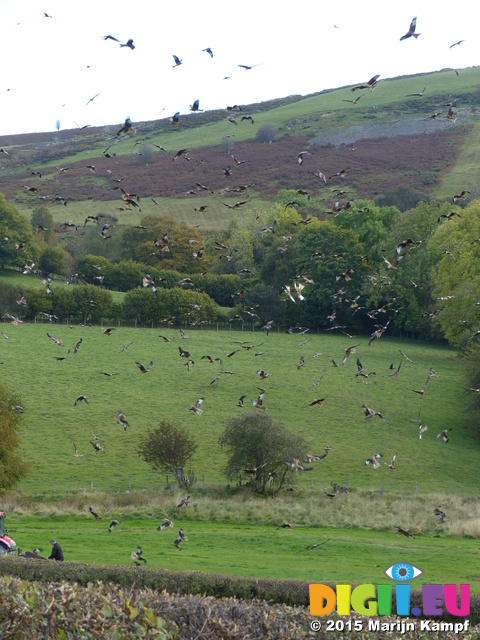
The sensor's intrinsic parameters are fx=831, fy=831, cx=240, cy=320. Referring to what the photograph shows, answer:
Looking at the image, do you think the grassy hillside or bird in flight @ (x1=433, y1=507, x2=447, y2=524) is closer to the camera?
bird in flight @ (x1=433, y1=507, x2=447, y2=524)

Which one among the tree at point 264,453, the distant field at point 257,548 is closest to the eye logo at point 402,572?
the distant field at point 257,548

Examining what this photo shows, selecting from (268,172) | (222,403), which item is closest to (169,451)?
(222,403)

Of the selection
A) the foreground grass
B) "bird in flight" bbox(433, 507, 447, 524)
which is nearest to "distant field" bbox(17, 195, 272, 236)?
the foreground grass

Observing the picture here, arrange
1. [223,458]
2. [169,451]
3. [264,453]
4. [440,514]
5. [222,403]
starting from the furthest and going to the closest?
[222,403]
[223,458]
[169,451]
[264,453]
[440,514]

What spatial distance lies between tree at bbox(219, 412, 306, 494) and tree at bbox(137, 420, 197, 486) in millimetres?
2821

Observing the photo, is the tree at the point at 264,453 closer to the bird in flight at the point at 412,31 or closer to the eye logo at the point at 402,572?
the bird in flight at the point at 412,31

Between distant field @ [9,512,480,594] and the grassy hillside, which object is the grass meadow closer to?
distant field @ [9,512,480,594]

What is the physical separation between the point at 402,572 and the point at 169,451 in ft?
106

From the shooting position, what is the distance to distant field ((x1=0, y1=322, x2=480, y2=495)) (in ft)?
158

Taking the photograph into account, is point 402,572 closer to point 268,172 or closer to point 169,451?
point 169,451

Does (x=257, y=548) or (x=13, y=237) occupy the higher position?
(x=13, y=237)

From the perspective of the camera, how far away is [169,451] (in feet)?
149

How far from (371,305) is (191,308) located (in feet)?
61.6

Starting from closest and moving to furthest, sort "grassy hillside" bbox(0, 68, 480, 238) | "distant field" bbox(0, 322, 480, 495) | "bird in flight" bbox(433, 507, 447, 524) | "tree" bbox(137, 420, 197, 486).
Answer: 1. "bird in flight" bbox(433, 507, 447, 524)
2. "tree" bbox(137, 420, 197, 486)
3. "distant field" bbox(0, 322, 480, 495)
4. "grassy hillside" bbox(0, 68, 480, 238)
